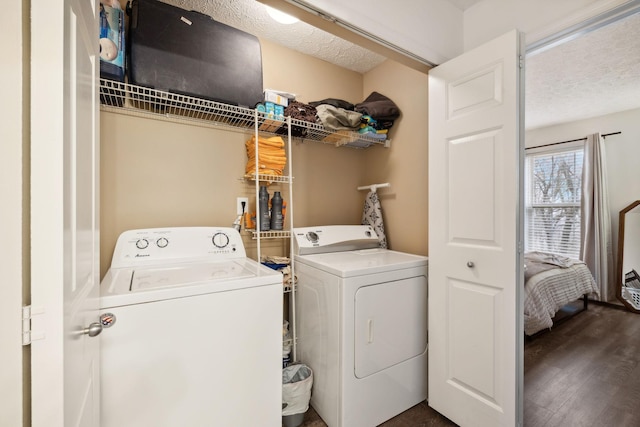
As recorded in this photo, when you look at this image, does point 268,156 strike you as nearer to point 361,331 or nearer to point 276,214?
point 276,214

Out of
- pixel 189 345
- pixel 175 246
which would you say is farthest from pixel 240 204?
pixel 189 345

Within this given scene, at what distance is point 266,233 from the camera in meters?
1.89

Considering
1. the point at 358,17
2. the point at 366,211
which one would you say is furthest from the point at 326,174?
the point at 358,17

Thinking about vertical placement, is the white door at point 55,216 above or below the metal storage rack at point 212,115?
below

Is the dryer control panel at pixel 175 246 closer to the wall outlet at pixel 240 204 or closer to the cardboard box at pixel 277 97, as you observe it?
the wall outlet at pixel 240 204

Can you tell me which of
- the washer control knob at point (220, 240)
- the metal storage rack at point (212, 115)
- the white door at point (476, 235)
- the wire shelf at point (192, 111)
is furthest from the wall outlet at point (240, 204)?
the white door at point (476, 235)

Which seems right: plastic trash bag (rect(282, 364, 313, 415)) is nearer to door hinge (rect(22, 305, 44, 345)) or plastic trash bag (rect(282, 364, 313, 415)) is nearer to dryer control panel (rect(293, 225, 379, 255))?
dryer control panel (rect(293, 225, 379, 255))

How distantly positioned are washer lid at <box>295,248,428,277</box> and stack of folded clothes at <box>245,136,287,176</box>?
2.04ft

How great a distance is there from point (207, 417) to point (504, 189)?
1693mm

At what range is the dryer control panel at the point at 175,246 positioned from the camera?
4.80 feet

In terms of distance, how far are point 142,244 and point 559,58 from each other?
3691 mm

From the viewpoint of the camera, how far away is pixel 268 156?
1807mm

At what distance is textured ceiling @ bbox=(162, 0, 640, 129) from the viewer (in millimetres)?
1820

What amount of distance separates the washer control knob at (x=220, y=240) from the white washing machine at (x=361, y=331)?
18.5 inches
